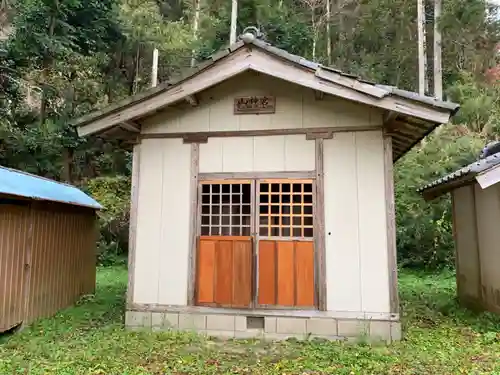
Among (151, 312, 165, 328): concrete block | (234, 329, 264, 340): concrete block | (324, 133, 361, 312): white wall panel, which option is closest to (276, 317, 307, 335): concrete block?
(234, 329, 264, 340): concrete block

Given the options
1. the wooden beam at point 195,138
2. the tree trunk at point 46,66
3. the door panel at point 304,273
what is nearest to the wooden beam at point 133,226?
the wooden beam at point 195,138

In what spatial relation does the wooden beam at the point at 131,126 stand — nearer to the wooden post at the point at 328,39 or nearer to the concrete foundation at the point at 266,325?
the concrete foundation at the point at 266,325

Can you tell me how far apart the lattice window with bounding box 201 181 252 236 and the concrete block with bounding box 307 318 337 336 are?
142 centimetres

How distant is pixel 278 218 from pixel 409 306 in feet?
11.1

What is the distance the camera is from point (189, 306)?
590 cm

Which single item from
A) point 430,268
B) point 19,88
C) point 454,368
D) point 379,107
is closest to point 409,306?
point 454,368

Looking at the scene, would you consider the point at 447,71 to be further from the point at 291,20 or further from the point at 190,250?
the point at 190,250

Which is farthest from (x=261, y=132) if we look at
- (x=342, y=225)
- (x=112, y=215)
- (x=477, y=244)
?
(x=112, y=215)

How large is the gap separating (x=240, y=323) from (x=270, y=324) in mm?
387

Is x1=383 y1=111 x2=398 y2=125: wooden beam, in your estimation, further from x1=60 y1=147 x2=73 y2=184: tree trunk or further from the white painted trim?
x1=60 y1=147 x2=73 y2=184: tree trunk

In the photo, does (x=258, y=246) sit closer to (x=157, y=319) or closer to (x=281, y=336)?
(x=281, y=336)

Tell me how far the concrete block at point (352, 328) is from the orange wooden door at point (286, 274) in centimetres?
42

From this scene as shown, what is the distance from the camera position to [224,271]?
5.89m

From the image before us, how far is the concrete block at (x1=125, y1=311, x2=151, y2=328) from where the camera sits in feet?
19.5
